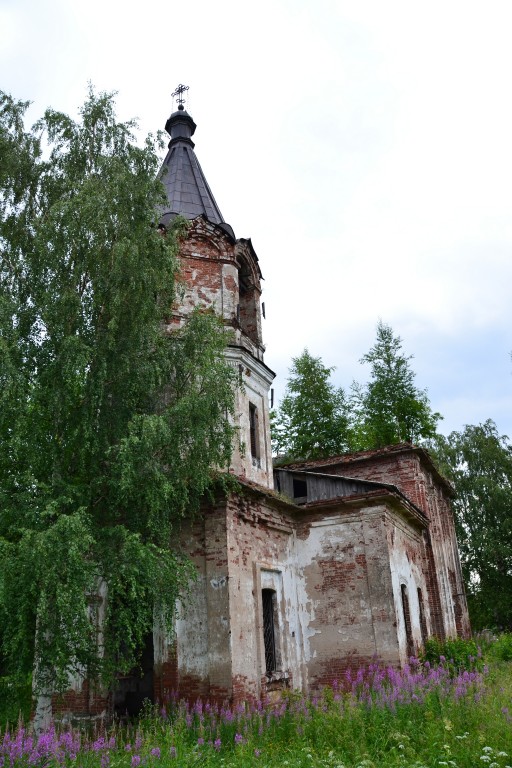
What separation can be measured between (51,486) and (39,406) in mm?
1336

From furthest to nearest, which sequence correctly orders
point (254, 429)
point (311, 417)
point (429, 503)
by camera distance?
point (311, 417) < point (429, 503) < point (254, 429)

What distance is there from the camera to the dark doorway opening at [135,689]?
13.0 metres

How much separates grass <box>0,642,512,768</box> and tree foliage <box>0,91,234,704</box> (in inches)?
56.5

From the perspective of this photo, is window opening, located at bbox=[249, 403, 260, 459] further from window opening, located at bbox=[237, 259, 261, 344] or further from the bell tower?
window opening, located at bbox=[237, 259, 261, 344]

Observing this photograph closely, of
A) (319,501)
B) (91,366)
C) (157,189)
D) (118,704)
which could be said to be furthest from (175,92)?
(118,704)

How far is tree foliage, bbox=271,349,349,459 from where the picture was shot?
2928cm

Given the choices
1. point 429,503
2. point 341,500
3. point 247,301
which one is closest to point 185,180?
point 247,301

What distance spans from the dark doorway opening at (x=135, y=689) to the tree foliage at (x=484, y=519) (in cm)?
2190

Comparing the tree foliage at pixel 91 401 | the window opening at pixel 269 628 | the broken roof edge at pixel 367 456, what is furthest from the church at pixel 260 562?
the broken roof edge at pixel 367 456

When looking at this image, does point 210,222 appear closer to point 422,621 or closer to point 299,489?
point 299,489

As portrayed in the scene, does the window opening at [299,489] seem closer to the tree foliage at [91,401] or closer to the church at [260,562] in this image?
the church at [260,562]

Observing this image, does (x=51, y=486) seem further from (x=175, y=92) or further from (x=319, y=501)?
(x=175, y=92)

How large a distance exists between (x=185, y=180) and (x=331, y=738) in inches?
515

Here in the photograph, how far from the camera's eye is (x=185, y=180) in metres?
16.4
